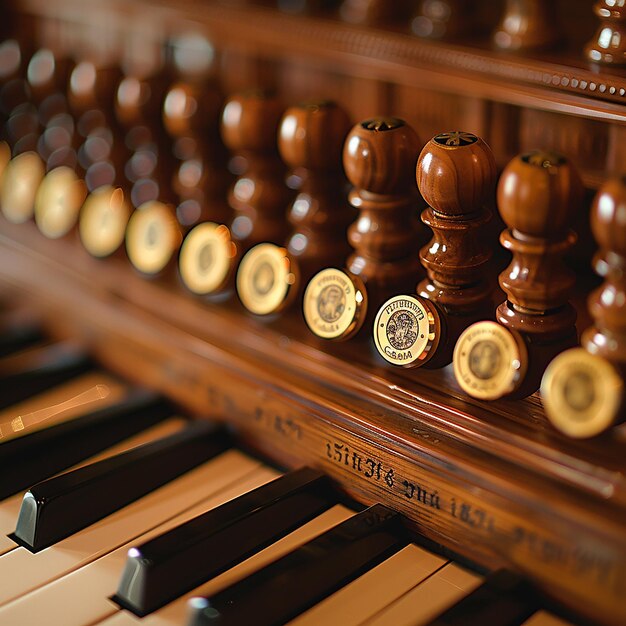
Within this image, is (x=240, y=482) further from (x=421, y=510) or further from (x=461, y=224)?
(x=461, y=224)

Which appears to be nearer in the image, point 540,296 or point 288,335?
point 540,296

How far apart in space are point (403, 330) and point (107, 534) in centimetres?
45

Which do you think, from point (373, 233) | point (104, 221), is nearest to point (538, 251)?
point (373, 233)

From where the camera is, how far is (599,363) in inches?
37.3

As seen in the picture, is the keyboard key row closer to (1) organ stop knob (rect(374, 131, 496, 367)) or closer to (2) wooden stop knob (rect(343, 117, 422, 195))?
(1) organ stop knob (rect(374, 131, 496, 367))

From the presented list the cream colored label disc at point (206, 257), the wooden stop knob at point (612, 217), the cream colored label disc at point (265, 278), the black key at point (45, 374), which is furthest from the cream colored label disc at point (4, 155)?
the wooden stop knob at point (612, 217)

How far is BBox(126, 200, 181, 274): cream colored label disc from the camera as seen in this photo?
1.48 metres

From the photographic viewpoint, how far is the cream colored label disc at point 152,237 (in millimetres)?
1479

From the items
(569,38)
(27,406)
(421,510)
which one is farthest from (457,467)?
(27,406)

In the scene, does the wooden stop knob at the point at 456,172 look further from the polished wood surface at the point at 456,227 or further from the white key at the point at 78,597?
the white key at the point at 78,597

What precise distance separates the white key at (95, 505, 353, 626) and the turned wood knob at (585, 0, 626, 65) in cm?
63

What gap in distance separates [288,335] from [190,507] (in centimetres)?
26

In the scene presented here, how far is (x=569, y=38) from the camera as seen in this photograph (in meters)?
1.31

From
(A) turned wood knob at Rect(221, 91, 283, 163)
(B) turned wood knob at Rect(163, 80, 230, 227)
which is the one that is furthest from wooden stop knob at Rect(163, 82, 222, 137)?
(A) turned wood knob at Rect(221, 91, 283, 163)
